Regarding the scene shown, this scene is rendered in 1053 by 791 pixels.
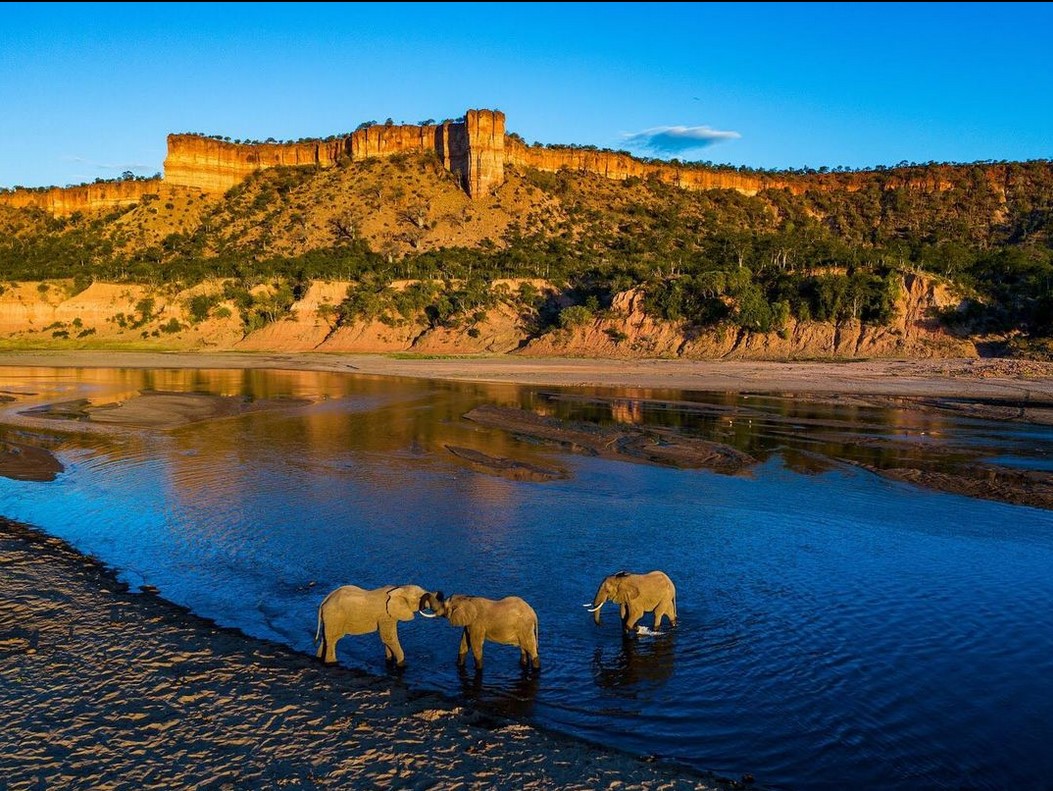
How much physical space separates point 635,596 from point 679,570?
3021 mm

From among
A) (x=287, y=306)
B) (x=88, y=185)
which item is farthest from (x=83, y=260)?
(x=287, y=306)

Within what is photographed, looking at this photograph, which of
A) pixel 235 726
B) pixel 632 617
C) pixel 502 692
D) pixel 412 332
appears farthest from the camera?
pixel 412 332

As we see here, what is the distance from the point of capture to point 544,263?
3447 inches

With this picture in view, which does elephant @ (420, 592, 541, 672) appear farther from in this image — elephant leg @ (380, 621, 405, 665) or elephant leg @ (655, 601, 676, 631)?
elephant leg @ (655, 601, 676, 631)

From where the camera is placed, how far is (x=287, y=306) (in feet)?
265

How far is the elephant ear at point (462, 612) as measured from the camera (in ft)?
26.7

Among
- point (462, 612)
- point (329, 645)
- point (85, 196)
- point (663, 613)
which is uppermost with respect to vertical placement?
Result: point (85, 196)

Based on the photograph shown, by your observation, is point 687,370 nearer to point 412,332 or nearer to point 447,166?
point 412,332

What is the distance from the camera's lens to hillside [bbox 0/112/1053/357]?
193 feet

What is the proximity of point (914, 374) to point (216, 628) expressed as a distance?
44.4m

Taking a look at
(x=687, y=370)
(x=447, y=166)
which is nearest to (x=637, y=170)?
(x=447, y=166)

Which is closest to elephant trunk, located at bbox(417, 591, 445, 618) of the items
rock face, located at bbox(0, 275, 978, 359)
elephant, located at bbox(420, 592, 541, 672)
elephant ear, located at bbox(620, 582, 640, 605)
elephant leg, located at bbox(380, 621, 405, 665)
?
elephant, located at bbox(420, 592, 541, 672)

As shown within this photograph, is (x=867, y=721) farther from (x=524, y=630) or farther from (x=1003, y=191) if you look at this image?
(x=1003, y=191)

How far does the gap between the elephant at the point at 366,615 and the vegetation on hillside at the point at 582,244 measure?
179 ft
